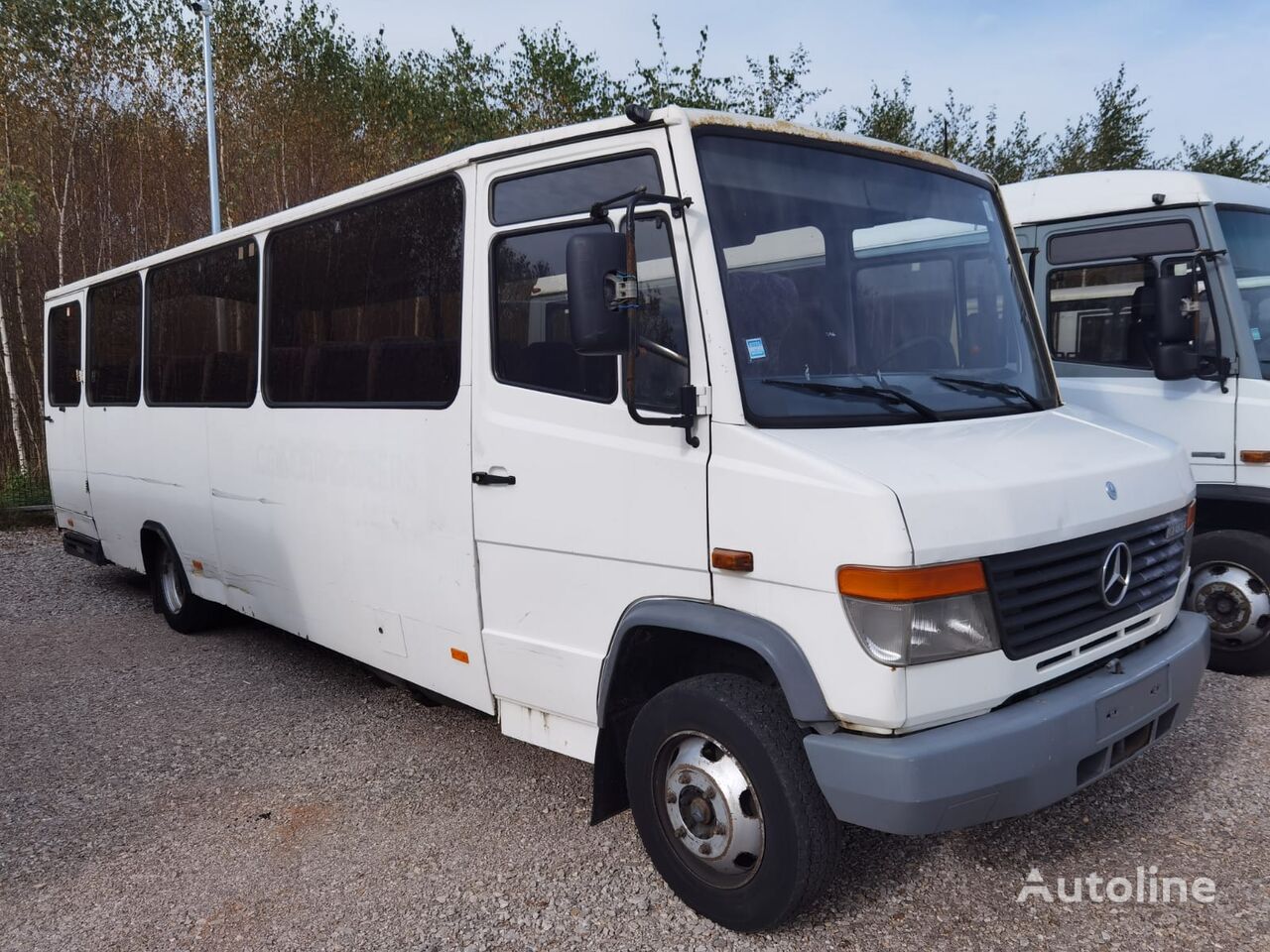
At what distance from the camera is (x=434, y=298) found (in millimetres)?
4039

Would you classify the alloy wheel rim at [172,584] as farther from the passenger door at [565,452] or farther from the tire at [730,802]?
the tire at [730,802]

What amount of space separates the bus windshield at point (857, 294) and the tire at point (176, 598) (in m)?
4.97

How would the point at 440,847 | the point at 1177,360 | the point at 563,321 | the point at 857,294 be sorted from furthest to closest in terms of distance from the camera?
1. the point at 1177,360
2. the point at 440,847
3. the point at 563,321
4. the point at 857,294

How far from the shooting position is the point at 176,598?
23.0 feet

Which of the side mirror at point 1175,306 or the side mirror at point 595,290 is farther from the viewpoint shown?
the side mirror at point 1175,306

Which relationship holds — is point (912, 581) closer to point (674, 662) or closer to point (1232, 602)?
point (674, 662)

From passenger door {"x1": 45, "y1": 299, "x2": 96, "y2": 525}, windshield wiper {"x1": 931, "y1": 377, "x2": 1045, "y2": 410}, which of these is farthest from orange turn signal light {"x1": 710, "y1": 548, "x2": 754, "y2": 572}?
passenger door {"x1": 45, "y1": 299, "x2": 96, "y2": 525}

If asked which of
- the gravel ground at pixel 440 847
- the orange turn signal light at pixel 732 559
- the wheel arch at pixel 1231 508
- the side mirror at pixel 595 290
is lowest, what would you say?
the gravel ground at pixel 440 847

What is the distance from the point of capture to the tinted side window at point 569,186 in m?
3.21

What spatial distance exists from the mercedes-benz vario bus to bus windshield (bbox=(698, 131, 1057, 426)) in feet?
5.97

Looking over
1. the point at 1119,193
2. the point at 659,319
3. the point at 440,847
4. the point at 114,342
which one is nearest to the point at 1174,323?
the point at 1119,193

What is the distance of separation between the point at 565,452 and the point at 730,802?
1.25 meters

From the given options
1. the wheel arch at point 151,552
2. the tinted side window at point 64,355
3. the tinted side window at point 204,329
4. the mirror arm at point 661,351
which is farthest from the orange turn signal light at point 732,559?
the tinted side window at point 64,355

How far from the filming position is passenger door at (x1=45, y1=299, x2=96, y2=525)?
7992 mm
